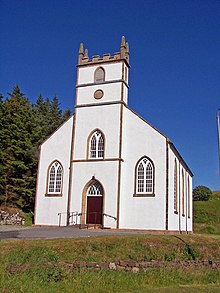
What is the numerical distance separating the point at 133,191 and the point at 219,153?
844 cm

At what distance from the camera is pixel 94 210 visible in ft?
96.4

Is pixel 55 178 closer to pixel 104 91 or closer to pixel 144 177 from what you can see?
pixel 144 177

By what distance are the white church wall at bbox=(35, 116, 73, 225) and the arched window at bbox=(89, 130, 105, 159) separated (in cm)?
221

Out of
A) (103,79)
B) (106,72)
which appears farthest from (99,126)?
(106,72)

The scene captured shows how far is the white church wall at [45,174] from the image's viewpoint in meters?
30.6

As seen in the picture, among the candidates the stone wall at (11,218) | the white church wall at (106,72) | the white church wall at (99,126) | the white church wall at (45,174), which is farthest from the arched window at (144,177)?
the stone wall at (11,218)

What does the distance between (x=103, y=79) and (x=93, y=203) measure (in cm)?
1082

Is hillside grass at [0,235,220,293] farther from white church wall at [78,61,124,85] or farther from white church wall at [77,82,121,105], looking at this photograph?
white church wall at [78,61,124,85]

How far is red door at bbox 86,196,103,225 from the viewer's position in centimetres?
2923

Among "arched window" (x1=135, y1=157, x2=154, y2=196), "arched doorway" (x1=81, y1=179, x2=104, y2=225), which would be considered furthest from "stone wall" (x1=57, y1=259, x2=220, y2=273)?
"arched doorway" (x1=81, y1=179, x2=104, y2=225)

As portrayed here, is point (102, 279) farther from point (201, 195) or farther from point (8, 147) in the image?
point (201, 195)

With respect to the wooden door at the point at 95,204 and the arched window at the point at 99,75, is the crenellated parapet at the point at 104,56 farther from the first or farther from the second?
the wooden door at the point at 95,204

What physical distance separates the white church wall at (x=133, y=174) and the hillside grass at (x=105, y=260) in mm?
8733

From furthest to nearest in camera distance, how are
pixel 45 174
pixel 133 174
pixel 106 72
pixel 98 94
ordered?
1. pixel 45 174
2. pixel 106 72
3. pixel 98 94
4. pixel 133 174
